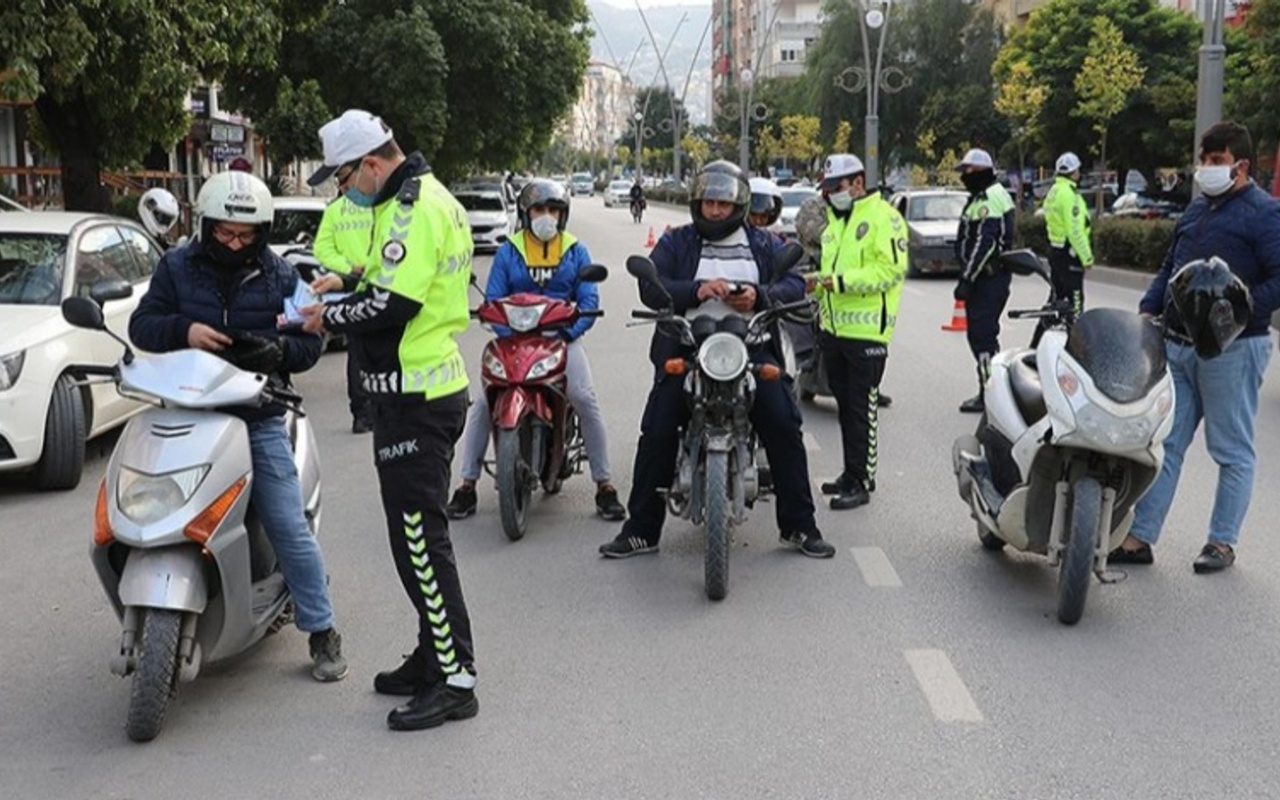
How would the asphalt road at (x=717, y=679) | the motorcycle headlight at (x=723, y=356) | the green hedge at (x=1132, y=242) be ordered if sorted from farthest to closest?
the green hedge at (x=1132, y=242), the motorcycle headlight at (x=723, y=356), the asphalt road at (x=717, y=679)

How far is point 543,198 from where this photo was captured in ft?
24.0

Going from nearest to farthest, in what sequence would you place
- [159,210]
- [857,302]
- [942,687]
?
[942,687] → [857,302] → [159,210]

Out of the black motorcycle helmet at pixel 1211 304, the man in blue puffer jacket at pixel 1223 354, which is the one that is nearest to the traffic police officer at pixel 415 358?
the black motorcycle helmet at pixel 1211 304

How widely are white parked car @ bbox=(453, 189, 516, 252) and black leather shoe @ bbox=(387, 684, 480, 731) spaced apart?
25.4 meters

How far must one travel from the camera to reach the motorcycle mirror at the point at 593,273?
22.8 feet

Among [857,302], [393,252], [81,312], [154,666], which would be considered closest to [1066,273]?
[857,302]

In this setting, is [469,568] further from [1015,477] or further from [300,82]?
[300,82]

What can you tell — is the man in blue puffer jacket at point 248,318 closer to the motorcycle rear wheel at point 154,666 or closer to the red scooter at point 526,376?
the motorcycle rear wheel at point 154,666

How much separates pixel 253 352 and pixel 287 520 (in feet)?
1.90

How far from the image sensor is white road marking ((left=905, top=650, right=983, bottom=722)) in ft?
15.1

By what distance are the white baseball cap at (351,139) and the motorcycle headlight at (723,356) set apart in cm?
191

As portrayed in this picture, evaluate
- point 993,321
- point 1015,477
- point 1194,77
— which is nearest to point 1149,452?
point 1015,477

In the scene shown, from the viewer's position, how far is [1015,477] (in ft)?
19.6

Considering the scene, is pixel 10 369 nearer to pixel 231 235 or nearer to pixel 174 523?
pixel 231 235
